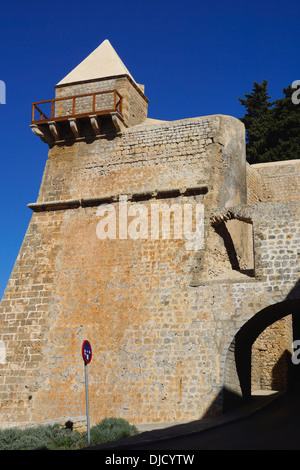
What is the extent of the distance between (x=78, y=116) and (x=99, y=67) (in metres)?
2.61

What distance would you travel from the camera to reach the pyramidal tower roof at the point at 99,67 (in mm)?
17234

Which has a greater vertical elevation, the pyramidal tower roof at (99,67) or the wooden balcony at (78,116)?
the pyramidal tower roof at (99,67)

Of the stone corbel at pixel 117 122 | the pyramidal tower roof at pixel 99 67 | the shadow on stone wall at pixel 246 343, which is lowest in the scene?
the shadow on stone wall at pixel 246 343

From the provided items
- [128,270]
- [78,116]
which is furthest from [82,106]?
[128,270]

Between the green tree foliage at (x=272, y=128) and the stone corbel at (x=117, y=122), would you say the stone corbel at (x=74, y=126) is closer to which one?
the stone corbel at (x=117, y=122)

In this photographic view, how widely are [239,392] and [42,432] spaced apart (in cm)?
532

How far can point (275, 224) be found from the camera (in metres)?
12.7

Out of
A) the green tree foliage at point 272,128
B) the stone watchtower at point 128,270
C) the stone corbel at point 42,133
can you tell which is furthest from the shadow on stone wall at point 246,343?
the green tree foliage at point 272,128

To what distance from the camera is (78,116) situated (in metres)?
16.1

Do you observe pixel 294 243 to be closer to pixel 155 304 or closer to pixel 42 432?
pixel 155 304

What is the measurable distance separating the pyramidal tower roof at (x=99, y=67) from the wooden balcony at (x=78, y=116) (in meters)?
0.78

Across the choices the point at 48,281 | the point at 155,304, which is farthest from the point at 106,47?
the point at 155,304

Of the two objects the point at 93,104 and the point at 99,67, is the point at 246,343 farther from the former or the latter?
the point at 99,67

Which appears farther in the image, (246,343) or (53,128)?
(53,128)
